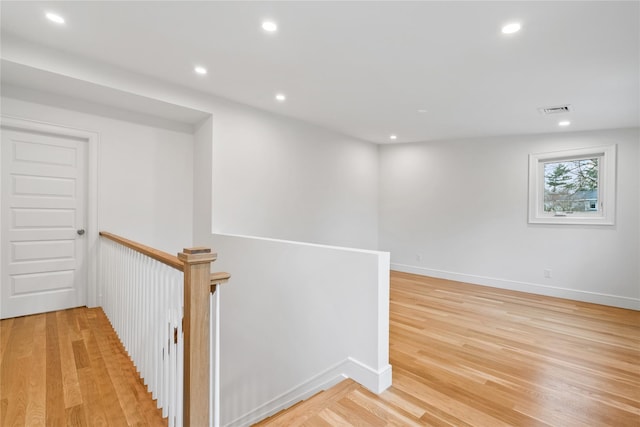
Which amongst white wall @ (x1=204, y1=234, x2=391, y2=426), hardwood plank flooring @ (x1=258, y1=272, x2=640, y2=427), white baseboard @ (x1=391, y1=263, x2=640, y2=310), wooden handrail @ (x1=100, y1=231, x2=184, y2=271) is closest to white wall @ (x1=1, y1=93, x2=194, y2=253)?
→ white wall @ (x1=204, y1=234, x2=391, y2=426)

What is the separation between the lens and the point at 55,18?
2.31 meters

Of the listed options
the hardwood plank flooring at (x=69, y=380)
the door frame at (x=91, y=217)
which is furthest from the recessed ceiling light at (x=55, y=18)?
the hardwood plank flooring at (x=69, y=380)

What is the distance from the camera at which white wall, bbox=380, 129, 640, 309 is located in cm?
400

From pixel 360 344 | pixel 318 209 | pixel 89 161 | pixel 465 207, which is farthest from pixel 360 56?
pixel 465 207

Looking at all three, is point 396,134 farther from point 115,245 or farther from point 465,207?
point 115,245

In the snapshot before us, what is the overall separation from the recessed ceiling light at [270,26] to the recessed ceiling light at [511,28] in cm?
169

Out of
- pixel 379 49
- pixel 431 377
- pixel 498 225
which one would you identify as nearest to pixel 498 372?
pixel 431 377

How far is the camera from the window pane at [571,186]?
428 cm

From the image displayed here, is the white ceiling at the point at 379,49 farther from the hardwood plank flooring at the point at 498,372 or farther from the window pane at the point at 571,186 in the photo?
the hardwood plank flooring at the point at 498,372

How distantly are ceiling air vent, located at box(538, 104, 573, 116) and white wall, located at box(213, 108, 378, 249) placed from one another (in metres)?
2.88

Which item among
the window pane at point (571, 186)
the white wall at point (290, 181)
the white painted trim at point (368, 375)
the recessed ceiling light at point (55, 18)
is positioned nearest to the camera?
the white painted trim at point (368, 375)

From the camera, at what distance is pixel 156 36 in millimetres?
2486

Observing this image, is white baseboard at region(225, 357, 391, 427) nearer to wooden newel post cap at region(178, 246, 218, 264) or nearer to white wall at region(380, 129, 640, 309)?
wooden newel post cap at region(178, 246, 218, 264)

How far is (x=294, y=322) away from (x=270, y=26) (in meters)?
2.39
